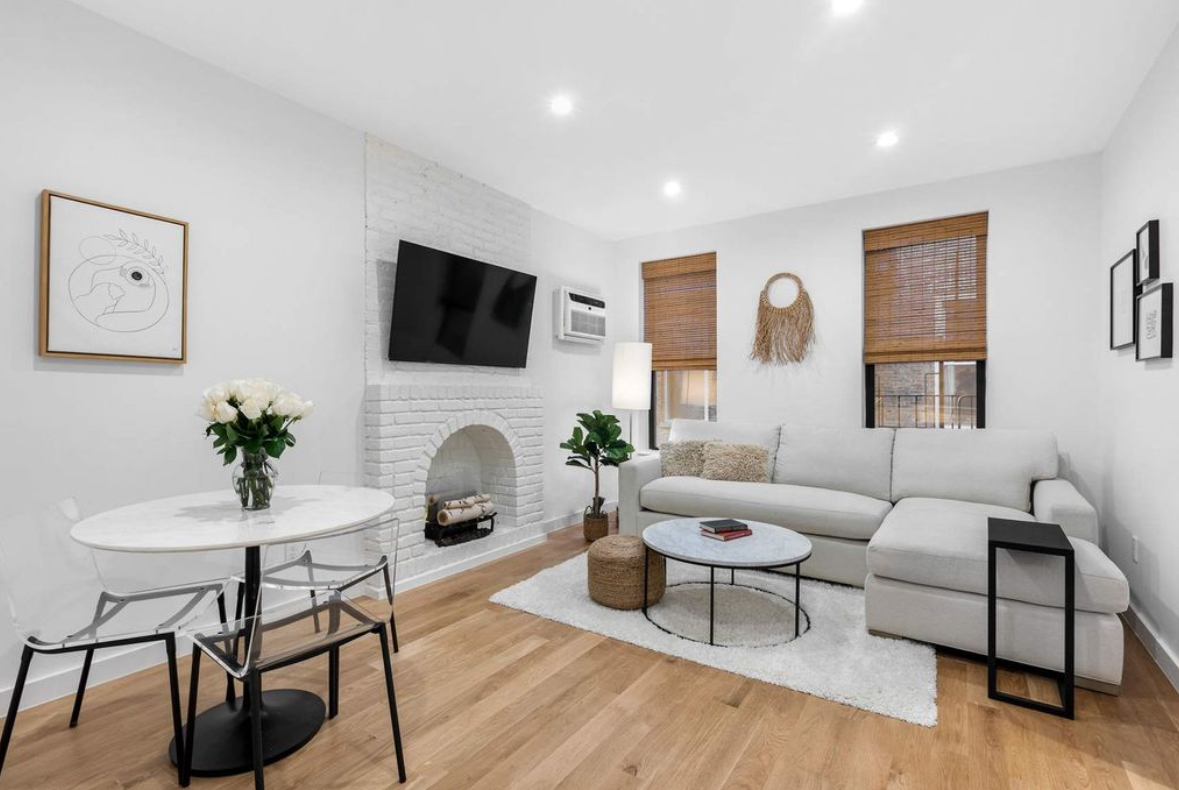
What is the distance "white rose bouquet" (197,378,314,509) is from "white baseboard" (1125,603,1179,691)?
134 inches

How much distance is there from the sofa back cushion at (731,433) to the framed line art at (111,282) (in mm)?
3230

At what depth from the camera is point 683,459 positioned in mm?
4211

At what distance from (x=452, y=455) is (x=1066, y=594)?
3.40 meters

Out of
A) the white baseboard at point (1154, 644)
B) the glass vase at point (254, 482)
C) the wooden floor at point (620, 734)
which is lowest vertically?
the wooden floor at point (620, 734)

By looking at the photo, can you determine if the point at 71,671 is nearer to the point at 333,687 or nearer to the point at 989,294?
the point at 333,687

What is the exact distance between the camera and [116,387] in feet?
7.60

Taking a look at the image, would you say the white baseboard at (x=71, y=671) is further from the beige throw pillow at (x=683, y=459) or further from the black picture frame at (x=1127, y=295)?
the black picture frame at (x=1127, y=295)

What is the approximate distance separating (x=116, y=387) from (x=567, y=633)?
2.18 meters

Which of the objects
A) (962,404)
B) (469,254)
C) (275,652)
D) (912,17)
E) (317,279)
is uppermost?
(912,17)

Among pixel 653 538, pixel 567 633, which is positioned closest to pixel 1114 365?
pixel 653 538

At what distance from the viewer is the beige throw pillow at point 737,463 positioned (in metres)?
3.98

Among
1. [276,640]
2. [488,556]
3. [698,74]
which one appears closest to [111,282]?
[276,640]

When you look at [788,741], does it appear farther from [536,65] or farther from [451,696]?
[536,65]

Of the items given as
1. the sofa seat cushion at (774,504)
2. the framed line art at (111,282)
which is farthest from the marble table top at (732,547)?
the framed line art at (111,282)
